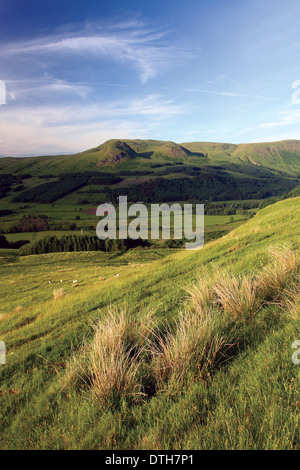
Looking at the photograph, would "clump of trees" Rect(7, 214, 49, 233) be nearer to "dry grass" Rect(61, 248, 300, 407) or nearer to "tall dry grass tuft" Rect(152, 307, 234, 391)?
"dry grass" Rect(61, 248, 300, 407)

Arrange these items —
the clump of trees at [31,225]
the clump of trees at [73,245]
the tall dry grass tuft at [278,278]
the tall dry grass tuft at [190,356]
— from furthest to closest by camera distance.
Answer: the clump of trees at [31,225], the clump of trees at [73,245], the tall dry grass tuft at [278,278], the tall dry grass tuft at [190,356]

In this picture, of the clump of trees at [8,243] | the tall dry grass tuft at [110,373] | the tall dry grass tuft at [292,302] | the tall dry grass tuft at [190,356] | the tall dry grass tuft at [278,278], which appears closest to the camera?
the tall dry grass tuft at [110,373]

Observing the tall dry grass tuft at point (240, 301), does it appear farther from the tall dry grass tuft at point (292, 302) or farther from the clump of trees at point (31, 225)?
the clump of trees at point (31, 225)

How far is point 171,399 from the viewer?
11.5ft

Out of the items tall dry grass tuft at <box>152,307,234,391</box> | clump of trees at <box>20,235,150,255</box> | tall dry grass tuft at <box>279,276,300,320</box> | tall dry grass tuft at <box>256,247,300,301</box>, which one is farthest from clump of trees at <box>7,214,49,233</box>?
tall dry grass tuft at <box>152,307,234,391</box>

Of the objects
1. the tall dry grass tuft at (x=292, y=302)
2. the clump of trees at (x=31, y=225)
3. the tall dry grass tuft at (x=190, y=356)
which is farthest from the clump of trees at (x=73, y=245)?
the tall dry grass tuft at (x=190, y=356)

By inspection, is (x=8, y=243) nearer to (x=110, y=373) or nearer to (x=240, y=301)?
(x=240, y=301)

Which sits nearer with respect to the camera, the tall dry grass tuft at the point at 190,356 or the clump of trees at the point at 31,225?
the tall dry grass tuft at the point at 190,356

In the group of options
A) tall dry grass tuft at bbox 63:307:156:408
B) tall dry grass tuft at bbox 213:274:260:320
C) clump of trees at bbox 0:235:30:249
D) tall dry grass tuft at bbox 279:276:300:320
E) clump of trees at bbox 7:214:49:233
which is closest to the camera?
tall dry grass tuft at bbox 63:307:156:408

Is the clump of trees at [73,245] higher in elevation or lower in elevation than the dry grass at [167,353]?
lower

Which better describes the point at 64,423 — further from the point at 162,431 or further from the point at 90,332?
the point at 90,332

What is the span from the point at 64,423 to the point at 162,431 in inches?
58.8

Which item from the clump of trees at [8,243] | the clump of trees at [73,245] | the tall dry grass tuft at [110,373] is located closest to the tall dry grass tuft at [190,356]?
the tall dry grass tuft at [110,373]
